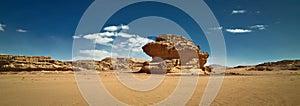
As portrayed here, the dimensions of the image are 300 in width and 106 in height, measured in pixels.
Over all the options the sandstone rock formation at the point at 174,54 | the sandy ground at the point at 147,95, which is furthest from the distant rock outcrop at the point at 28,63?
the sandy ground at the point at 147,95

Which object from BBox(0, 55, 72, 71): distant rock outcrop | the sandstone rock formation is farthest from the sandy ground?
BBox(0, 55, 72, 71): distant rock outcrop

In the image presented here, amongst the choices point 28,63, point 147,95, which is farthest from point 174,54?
point 28,63

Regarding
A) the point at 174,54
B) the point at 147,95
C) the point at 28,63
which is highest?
the point at 174,54

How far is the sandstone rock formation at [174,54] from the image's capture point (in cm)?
2825

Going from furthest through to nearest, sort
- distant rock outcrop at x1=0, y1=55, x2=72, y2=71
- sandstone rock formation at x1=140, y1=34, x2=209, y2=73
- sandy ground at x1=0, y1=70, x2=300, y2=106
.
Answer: distant rock outcrop at x1=0, y1=55, x2=72, y2=71 → sandstone rock formation at x1=140, y1=34, x2=209, y2=73 → sandy ground at x1=0, y1=70, x2=300, y2=106

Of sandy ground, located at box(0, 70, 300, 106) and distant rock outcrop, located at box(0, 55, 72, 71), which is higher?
distant rock outcrop, located at box(0, 55, 72, 71)

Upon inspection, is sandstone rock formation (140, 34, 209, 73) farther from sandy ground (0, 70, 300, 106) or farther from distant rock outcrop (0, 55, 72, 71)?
distant rock outcrop (0, 55, 72, 71)

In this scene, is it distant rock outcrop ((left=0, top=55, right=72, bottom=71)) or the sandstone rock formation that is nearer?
the sandstone rock formation

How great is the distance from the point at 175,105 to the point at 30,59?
4257cm

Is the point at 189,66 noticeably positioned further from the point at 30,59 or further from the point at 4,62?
the point at 4,62

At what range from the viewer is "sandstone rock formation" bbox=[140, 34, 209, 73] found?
92.7 ft

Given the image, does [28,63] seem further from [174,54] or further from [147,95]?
[147,95]

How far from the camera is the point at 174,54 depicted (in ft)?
99.7

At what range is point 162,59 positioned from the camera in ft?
97.8
